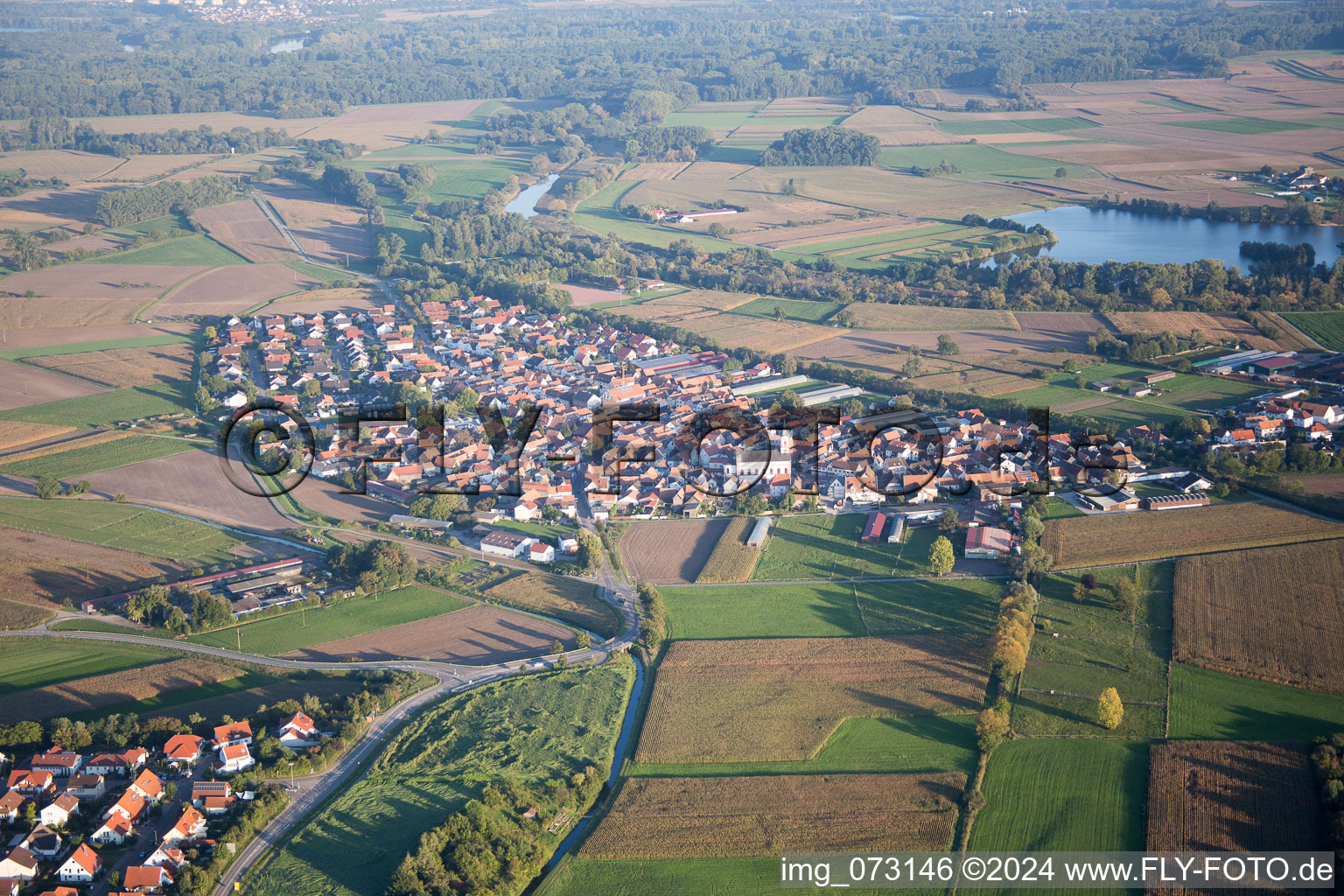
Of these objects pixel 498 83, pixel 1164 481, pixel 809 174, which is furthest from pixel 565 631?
pixel 498 83

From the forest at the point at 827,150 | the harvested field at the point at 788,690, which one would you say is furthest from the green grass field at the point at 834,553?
the forest at the point at 827,150

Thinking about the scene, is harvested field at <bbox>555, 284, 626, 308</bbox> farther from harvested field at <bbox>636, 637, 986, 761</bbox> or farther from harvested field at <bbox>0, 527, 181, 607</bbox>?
harvested field at <bbox>636, 637, 986, 761</bbox>

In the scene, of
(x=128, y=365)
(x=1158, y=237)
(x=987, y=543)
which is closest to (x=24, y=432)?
(x=128, y=365)

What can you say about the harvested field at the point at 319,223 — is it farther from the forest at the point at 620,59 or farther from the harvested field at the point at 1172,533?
the harvested field at the point at 1172,533

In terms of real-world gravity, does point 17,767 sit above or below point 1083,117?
below

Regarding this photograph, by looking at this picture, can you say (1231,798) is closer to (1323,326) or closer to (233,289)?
(1323,326)

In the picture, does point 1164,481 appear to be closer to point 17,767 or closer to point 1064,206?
point 17,767
